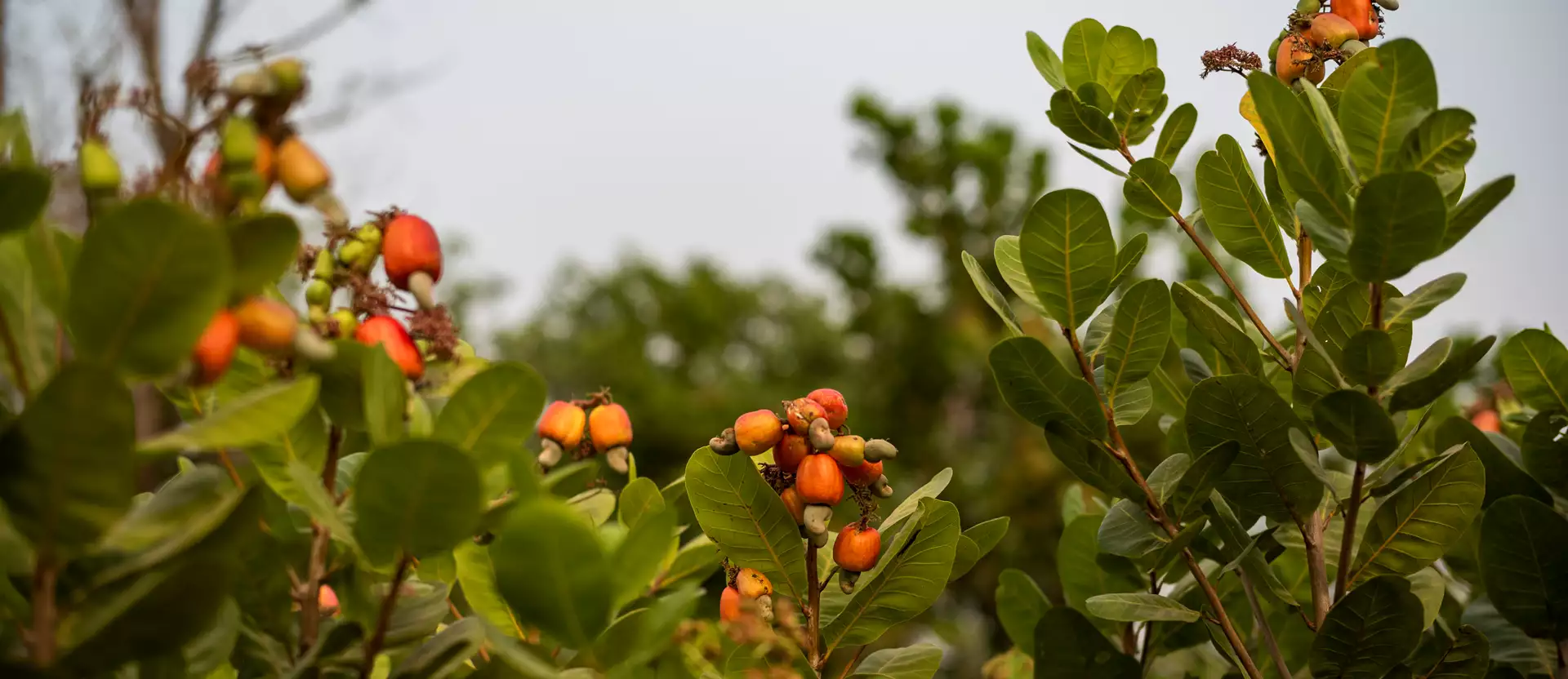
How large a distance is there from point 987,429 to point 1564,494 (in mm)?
10447

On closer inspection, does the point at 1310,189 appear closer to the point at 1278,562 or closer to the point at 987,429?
the point at 1278,562

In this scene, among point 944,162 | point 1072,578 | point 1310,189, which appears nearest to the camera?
point 1310,189

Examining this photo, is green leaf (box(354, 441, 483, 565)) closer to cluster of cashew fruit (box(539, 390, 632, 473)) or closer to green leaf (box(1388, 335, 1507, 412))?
cluster of cashew fruit (box(539, 390, 632, 473))

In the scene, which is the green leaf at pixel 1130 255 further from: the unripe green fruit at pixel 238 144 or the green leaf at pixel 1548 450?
the unripe green fruit at pixel 238 144

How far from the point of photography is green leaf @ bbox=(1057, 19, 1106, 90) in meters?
0.82

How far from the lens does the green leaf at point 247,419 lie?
0.42 m

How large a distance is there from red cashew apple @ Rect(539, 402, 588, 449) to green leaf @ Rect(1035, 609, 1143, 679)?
0.36 metres

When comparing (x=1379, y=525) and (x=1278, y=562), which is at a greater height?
(x=1379, y=525)

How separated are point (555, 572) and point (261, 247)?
0.19 metres

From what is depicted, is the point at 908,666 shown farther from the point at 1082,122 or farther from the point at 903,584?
the point at 1082,122

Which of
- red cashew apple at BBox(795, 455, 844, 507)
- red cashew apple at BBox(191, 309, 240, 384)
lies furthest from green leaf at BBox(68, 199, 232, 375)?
red cashew apple at BBox(795, 455, 844, 507)

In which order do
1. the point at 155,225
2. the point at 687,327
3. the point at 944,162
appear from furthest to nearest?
the point at 687,327 < the point at 944,162 < the point at 155,225

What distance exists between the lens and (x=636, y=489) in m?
0.75

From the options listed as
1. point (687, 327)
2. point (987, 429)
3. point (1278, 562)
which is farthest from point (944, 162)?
point (1278, 562)
